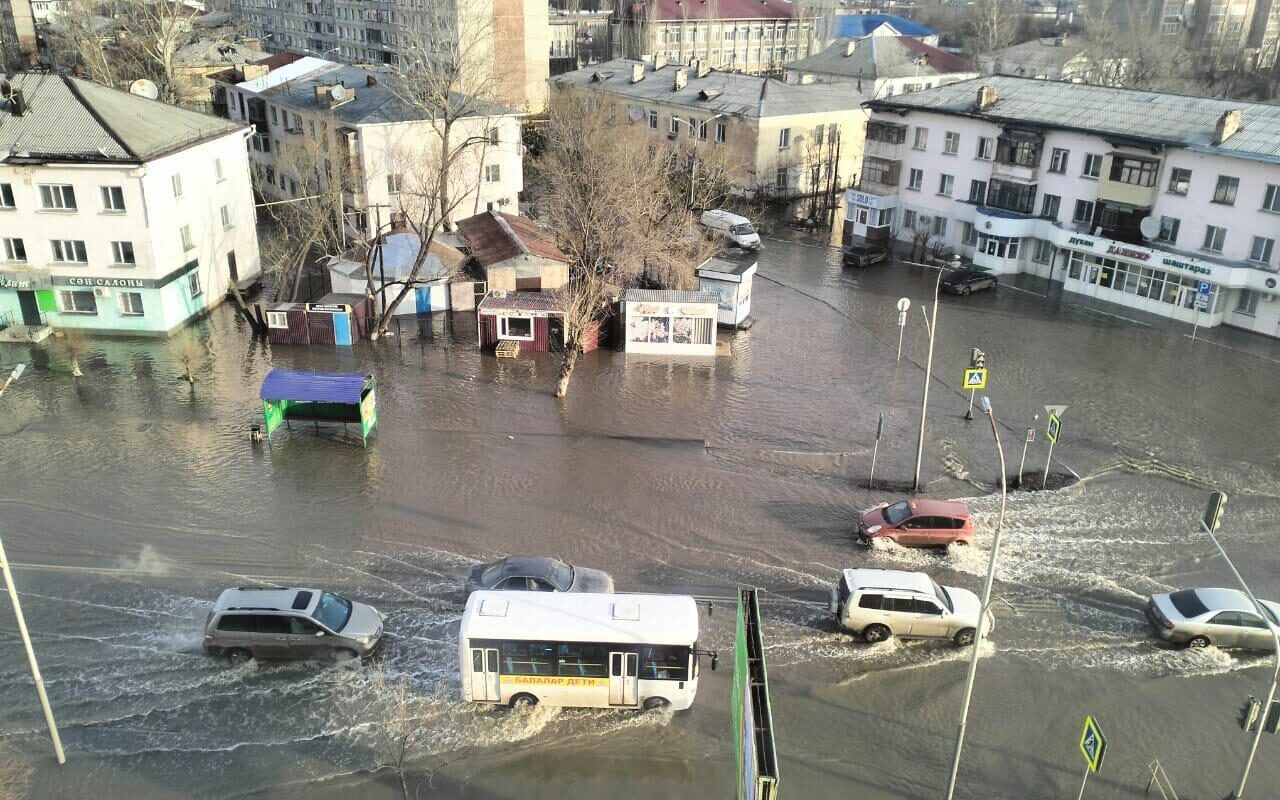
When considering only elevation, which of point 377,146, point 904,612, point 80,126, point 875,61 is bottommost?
point 904,612

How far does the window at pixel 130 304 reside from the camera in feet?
115

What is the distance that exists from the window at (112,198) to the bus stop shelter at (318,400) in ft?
39.1

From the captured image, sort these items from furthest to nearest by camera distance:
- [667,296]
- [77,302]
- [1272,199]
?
[1272,199], [77,302], [667,296]

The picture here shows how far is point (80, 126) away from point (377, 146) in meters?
15.1

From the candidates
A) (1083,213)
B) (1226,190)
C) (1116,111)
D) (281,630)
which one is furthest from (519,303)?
(1116,111)

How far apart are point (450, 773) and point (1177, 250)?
38.4 metres

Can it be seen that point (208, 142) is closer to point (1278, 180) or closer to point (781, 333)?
point (781, 333)

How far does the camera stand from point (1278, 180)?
36625mm

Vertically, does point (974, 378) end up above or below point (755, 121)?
below

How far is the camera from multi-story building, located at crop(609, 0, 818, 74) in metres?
98.9

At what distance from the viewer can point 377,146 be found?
154ft

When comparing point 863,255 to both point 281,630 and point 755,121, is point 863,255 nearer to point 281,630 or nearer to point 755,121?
point 755,121

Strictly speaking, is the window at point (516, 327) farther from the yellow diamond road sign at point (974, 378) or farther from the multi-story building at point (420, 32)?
the multi-story building at point (420, 32)

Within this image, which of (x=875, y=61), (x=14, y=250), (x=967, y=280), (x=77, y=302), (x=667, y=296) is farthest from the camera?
(x=875, y=61)
